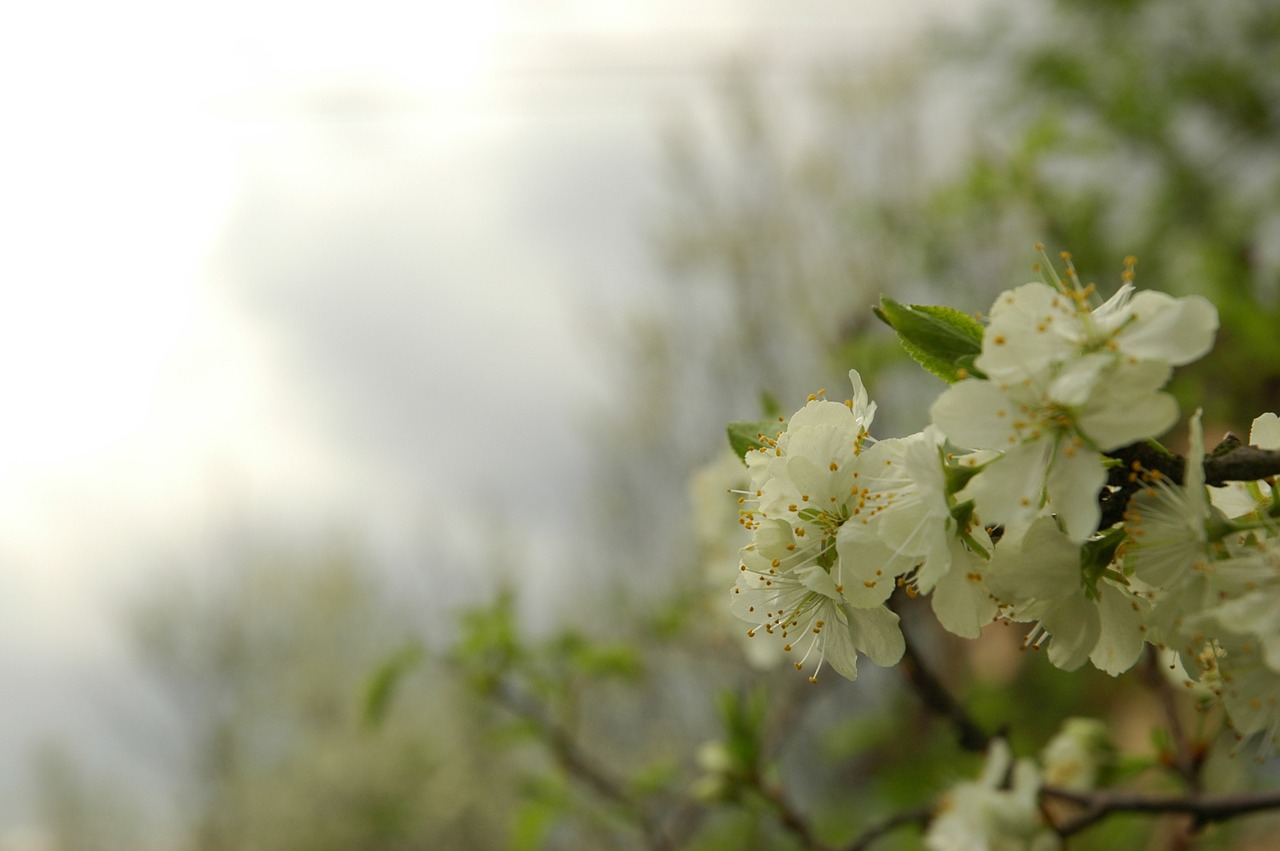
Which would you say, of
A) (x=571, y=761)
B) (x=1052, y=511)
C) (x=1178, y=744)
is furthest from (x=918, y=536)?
(x=571, y=761)

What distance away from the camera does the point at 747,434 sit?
69cm

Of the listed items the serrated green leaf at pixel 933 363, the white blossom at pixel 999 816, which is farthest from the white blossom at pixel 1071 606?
the white blossom at pixel 999 816

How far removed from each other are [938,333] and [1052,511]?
0.40ft

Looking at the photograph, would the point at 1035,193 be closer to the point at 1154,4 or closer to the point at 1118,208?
the point at 1118,208

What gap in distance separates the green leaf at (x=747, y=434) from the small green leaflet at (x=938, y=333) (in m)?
0.12

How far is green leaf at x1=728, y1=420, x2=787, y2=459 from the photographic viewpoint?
2.24 ft

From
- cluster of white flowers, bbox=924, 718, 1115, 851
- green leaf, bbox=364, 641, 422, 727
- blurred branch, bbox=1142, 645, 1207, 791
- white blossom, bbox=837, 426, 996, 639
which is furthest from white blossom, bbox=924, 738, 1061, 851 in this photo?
green leaf, bbox=364, 641, 422, 727

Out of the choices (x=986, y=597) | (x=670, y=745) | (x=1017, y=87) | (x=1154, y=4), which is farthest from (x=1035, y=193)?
(x=670, y=745)

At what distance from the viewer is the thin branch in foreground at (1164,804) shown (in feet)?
2.71

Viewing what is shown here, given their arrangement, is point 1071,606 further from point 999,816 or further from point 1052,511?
point 999,816

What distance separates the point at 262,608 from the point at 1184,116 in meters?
9.95

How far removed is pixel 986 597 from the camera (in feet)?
1.89

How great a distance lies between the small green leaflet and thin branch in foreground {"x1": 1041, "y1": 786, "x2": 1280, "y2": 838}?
0.49m

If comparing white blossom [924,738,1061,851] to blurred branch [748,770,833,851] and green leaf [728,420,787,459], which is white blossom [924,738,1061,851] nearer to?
blurred branch [748,770,833,851]
